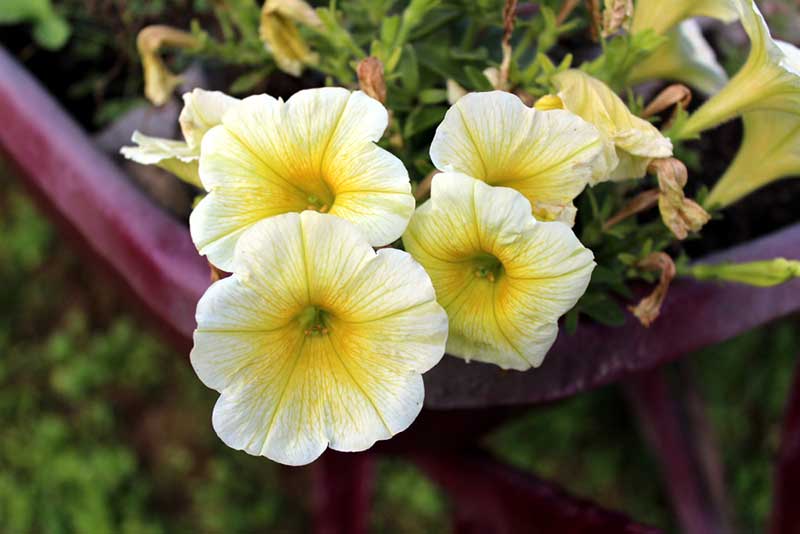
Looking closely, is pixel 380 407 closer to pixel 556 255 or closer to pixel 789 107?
pixel 556 255

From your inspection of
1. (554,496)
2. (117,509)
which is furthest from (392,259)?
(117,509)

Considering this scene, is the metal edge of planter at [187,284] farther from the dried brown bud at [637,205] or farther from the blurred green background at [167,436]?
the blurred green background at [167,436]

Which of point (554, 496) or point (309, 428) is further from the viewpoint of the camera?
point (554, 496)

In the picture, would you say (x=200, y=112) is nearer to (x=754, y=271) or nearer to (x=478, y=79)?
(x=478, y=79)

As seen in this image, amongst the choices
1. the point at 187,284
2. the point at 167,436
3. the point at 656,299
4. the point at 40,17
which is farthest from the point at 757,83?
the point at 167,436

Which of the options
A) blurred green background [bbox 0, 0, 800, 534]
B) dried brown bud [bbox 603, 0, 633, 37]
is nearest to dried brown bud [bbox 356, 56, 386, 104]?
dried brown bud [bbox 603, 0, 633, 37]

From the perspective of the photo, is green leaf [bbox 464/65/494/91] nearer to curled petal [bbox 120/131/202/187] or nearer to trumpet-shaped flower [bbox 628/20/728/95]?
trumpet-shaped flower [bbox 628/20/728/95]
